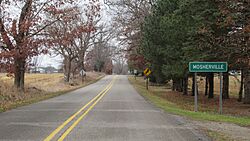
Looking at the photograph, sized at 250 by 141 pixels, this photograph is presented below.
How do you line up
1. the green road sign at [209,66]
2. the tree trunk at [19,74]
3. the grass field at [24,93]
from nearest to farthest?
the green road sign at [209,66]
the grass field at [24,93]
the tree trunk at [19,74]

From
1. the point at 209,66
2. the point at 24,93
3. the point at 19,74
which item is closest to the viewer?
the point at 209,66

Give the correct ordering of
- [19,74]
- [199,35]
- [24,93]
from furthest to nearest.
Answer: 1. [19,74]
2. [24,93]
3. [199,35]

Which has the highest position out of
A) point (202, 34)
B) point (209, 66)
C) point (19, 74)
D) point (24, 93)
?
point (202, 34)

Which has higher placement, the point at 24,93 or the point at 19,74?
the point at 19,74

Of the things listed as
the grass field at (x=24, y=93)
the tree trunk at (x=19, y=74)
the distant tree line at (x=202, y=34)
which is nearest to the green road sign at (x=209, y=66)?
the distant tree line at (x=202, y=34)

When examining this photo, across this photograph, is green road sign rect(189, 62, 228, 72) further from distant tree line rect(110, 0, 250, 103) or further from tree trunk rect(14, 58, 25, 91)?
tree trunk rect(14, 58, 25, 91)

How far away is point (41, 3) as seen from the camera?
30094 mm

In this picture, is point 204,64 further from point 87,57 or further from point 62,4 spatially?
point 87,57

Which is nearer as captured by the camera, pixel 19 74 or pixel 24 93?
pixel 24 93

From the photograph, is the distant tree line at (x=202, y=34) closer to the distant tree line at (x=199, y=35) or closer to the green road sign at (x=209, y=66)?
the distant tree line at (x=199, y=35)

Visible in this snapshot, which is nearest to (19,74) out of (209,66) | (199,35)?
(199,35)

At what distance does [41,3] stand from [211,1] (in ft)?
47.5

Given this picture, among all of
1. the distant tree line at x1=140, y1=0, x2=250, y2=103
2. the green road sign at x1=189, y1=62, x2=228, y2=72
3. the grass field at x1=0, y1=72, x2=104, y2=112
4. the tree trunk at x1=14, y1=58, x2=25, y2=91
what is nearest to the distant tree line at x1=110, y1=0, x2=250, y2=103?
the distant tree line at x1=140, y1=0, x2=250, y2=103

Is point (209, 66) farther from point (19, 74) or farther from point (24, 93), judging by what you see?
point (19, 74)
